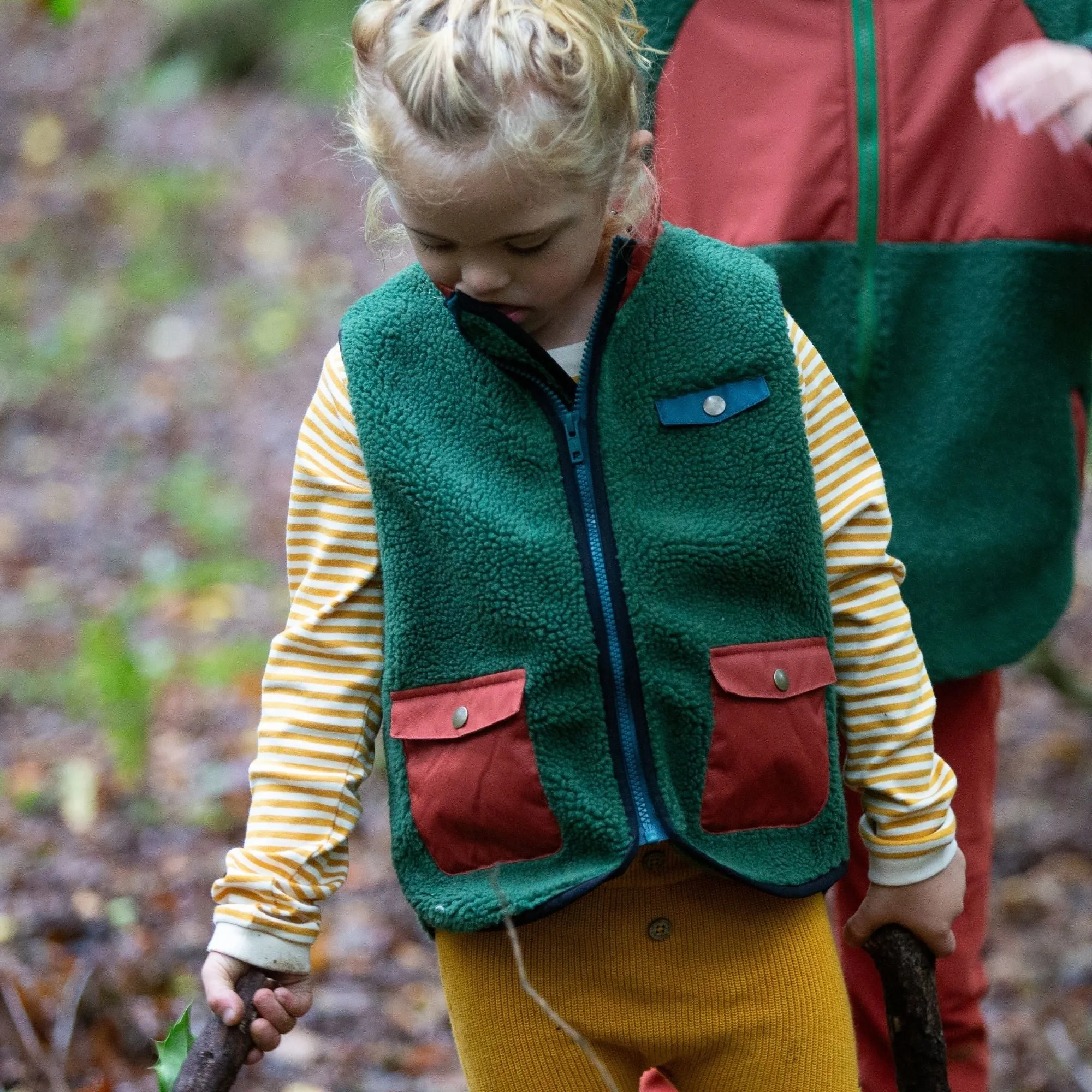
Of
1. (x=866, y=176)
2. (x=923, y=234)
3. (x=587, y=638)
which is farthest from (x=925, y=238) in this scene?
(x=587, y=638)

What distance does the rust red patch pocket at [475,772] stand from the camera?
1.77m

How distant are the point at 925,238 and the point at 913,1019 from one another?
3.80 feet

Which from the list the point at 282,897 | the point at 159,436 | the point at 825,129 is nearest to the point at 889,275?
the point at 825,129

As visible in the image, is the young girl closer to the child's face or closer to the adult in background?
the child's face

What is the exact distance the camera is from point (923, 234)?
220cm

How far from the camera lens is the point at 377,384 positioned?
1.82 meters

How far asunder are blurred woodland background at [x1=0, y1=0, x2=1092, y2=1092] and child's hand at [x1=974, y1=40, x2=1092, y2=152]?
121cm

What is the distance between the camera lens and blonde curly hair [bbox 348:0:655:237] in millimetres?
1635

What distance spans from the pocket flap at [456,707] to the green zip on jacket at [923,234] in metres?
0.80

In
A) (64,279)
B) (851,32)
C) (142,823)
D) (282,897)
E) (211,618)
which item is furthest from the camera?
(64,279)

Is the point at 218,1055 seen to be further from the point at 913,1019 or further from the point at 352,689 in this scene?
the point at 913,1019

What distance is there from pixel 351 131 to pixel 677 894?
1.11 metres

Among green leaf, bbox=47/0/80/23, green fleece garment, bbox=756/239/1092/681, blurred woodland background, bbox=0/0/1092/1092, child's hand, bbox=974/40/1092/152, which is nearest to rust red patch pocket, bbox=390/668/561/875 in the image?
green fleece garment, bbox=756/239/1092/681

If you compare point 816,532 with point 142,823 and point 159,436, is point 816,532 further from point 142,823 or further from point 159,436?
point 159,436
